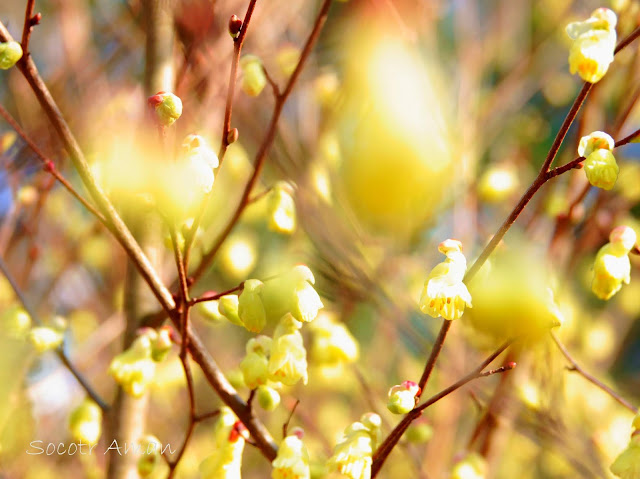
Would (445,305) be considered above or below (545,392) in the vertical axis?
below

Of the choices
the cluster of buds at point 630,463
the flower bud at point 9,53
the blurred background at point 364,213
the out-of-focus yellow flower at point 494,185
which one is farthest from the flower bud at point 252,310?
the out-of-focus yellow flower at point 494,185

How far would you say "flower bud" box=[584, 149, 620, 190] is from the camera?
3.02ft

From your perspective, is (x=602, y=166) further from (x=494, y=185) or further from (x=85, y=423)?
(x=494, y=185)

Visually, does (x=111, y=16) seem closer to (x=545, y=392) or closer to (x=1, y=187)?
(x=1, y=187)

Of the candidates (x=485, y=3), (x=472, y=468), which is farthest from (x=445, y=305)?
(x=485, y=3)

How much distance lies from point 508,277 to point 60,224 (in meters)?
2.29

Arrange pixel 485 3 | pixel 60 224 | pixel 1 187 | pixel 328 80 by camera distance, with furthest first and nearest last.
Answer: pixel 485 3
pixel 60 224
pixel 328 80
pixel 1 187

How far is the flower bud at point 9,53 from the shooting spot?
95 centimetres

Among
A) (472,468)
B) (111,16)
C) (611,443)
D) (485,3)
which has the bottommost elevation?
(472,468)

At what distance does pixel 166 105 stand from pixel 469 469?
0.95 metres

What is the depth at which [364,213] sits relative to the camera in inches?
86.3

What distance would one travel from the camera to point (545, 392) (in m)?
1.72

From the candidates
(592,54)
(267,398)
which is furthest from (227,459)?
(592,54)

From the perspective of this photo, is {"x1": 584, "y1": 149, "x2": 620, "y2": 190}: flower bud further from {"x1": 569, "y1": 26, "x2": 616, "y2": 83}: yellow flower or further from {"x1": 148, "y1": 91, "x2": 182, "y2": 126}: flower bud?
{"x1": 148, "y1": 91, "x2": 182, "y2": 126}: flower bud
